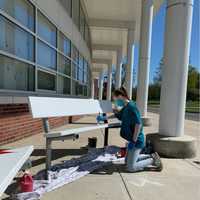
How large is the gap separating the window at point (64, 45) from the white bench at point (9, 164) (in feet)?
25.1

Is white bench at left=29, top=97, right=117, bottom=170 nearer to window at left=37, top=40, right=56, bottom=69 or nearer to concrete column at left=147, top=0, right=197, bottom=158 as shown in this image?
concrete column at left=147, top=0, right=197, bottom=158

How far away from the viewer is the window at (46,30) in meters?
7.93

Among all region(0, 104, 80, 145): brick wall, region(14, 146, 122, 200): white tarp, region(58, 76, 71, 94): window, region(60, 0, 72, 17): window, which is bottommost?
region(14, 146, 122, 200): white tarp

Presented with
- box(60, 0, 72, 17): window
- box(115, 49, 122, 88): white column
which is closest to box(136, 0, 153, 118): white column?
box(60, 0, 72, 17): window

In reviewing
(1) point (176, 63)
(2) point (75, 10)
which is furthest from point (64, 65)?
(1) point (176, 63)

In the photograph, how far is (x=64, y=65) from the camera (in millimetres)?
10828

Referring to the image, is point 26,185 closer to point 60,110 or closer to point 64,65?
point 60,110

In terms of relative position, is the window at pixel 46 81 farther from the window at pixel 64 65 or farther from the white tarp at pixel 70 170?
the white tarp at pixel 70 170

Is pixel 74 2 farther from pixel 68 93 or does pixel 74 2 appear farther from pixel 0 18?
pixel 0 18

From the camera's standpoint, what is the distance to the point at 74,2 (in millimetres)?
12570

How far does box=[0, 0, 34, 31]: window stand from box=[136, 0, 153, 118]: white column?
20.4ft

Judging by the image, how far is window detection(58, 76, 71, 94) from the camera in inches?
400

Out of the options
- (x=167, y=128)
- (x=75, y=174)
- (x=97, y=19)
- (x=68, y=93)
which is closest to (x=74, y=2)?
(x=68, y=93)

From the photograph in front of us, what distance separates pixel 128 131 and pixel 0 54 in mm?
3098
